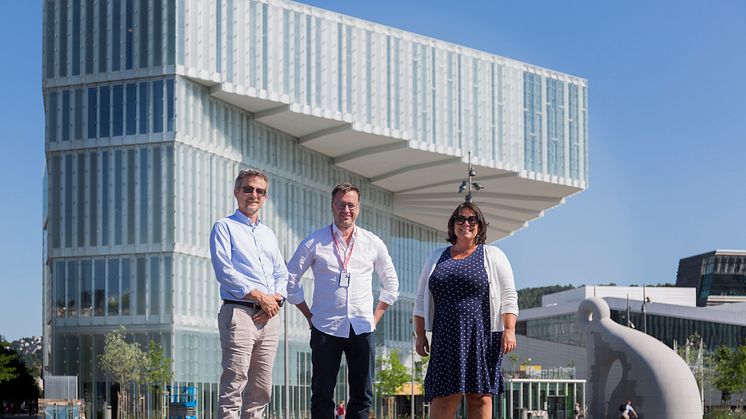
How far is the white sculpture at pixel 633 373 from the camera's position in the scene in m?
24.0

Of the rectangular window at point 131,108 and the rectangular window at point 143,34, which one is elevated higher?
the rectangular window at point 143,34

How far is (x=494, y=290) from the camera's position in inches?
349

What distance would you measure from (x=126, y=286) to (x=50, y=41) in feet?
36.0

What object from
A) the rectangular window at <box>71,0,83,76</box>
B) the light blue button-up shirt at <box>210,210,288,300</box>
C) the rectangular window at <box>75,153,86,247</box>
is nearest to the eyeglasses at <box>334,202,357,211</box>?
the light blue button-up shirt at <box>210,210,288,300</box>

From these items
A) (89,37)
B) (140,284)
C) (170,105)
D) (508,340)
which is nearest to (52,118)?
(89,37)

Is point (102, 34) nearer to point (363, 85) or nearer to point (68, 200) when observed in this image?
point (68, 200)

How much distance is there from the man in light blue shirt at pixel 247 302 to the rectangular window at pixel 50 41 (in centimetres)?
4551

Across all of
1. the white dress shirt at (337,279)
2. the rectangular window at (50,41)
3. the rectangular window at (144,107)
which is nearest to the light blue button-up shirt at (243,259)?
the white dress shirt at (337,279)

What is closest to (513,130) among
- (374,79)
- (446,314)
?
(374,79)

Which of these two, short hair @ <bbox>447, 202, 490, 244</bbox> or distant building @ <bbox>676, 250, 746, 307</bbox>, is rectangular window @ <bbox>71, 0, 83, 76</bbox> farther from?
distant building @ <bbox>676, 250, 746, 307</bbox>

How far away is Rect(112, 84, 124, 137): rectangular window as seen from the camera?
5097 centimetres

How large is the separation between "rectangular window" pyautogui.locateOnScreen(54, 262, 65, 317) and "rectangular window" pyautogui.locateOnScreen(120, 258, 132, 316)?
2.82 metres

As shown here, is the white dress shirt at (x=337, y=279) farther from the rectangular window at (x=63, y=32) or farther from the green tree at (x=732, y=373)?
the green tree at (x=732, y=373)

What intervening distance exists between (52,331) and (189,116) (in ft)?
36.1
